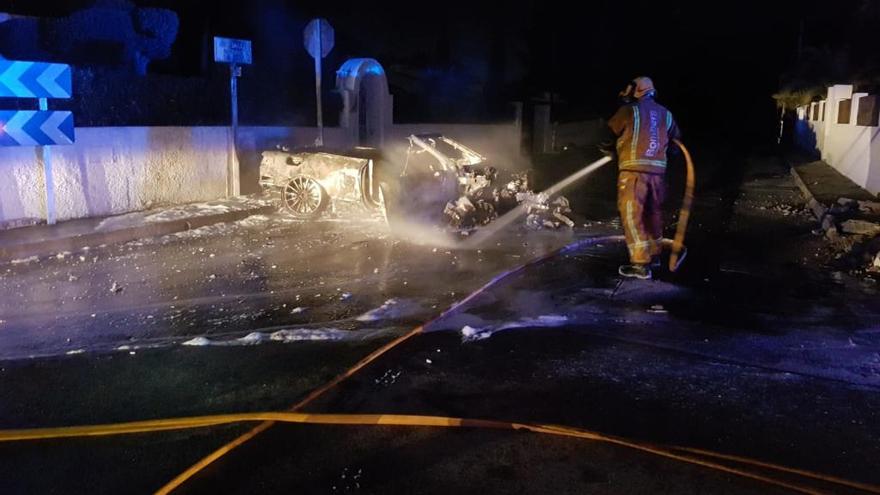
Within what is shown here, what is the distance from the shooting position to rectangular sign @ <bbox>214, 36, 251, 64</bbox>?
11766 millimetres

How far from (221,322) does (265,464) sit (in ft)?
8.69

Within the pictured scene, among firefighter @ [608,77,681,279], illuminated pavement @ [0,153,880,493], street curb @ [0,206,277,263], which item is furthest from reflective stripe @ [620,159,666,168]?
street curb @ [0,206,277,263]

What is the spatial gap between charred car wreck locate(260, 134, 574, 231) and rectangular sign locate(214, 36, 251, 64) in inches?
77.6

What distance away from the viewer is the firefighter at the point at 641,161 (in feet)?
22.9

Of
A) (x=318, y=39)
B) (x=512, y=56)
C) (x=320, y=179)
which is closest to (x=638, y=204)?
(x=320, y=179)

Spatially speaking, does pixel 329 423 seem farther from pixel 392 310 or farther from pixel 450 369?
pixel 392 310

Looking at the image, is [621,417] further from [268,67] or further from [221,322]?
[268,67]

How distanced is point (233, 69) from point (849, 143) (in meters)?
13.5

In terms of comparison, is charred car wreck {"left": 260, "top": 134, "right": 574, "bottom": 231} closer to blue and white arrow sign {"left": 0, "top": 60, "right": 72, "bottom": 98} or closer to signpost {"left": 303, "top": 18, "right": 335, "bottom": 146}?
signpost {"left": 303, "top": 18, "right": 335, "bottom": 146}

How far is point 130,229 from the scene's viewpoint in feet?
31.8

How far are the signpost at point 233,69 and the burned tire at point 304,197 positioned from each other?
188 centimetres

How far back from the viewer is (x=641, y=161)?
700 cm

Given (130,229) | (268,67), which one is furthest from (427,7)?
(130,229)

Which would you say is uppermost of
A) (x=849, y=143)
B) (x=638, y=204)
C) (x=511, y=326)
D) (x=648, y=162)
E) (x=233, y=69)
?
(x=233, y=69)
